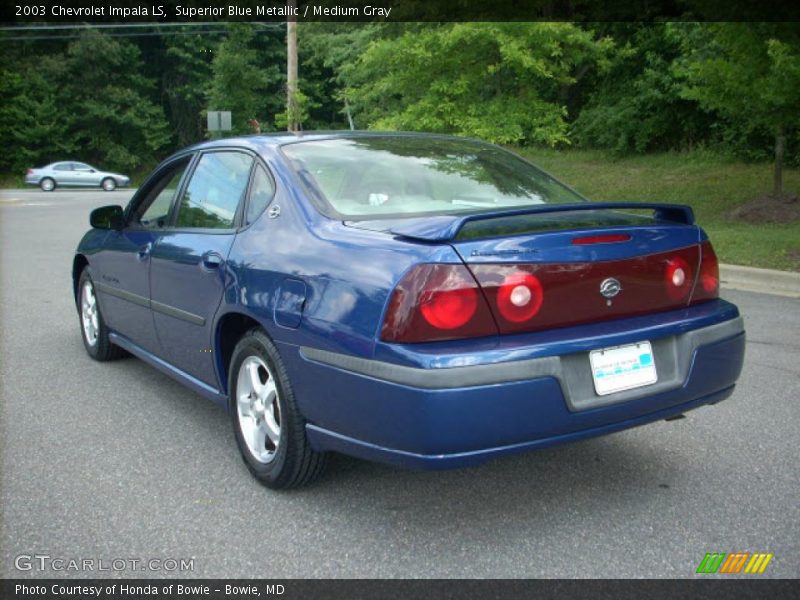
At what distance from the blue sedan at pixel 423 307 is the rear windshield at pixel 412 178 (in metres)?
0.01

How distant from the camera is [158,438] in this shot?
3.97m

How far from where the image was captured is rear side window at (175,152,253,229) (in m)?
3.76

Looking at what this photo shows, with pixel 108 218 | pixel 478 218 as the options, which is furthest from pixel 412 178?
pixel 108 218

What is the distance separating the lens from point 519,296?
9.04ft

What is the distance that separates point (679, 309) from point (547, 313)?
704 millimetres

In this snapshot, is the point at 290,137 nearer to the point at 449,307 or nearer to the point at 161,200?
the point at 161,200

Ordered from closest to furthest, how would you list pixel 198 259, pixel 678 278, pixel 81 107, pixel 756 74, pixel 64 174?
pixel 678 278 < pixel 198 259 < pixel 756 74 < pixel 64 174 < pixel 81 107

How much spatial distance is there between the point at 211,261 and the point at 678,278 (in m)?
2.04

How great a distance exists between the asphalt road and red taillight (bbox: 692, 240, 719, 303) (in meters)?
0.80

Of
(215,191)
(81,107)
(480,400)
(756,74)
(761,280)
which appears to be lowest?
(761,280)

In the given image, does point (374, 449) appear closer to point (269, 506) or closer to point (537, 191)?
point (269, 506)

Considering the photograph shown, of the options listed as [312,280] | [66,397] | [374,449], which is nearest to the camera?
[374,449]

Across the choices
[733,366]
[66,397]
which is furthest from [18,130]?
[733,366]

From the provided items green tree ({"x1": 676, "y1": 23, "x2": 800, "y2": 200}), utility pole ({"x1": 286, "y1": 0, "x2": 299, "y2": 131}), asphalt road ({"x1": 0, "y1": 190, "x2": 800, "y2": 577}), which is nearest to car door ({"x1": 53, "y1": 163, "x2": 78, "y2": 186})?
utility pole ({"x1": 286, "y1": 0, "x2": 299, "y2": 131})
